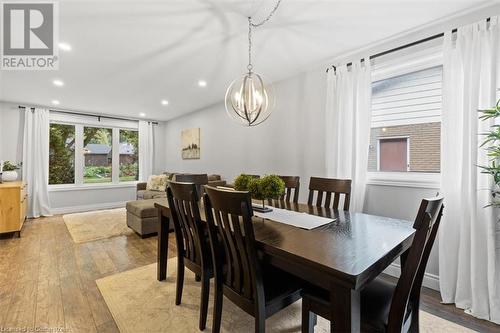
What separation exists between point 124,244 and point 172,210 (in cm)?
200

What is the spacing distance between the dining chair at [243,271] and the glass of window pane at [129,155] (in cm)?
594

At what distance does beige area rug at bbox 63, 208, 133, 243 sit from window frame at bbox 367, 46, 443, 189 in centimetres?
384

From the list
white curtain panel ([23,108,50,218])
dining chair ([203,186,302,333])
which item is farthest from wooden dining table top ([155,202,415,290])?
white curtain panel ([23,108,50,218])

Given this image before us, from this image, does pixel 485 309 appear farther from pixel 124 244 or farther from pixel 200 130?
pixel 200 130

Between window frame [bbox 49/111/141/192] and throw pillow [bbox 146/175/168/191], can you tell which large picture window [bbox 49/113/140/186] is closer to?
window frame [bbox 49/111/141/192]

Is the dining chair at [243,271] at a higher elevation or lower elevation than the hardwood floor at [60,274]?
higher

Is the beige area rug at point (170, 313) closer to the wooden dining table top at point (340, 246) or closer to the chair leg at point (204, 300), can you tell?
the chair leg at point (204, 300)

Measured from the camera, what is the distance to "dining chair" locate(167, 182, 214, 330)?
1579 millimetres

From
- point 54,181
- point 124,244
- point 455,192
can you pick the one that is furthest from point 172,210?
point 54,181

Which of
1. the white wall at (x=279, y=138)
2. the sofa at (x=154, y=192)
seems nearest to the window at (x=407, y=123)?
the white wall at (x=279, y=138)

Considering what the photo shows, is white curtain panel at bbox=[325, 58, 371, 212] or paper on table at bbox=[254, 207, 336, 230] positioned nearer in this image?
paper on table at bbox=[254, 207, 336, 230]

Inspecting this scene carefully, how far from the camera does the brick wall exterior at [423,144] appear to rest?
235 centimetres

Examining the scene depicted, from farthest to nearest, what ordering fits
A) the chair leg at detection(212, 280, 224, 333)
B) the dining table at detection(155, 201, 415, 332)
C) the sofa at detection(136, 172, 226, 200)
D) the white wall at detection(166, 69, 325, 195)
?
the sofa at detection(136, 172, 226, 200), the white wall at detection(166, 69, 325, 195), the chair leg at detection(212, 280, 224, 333), the dining table at detection(155, 201, 415, 332)

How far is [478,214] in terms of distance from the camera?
191 cm
